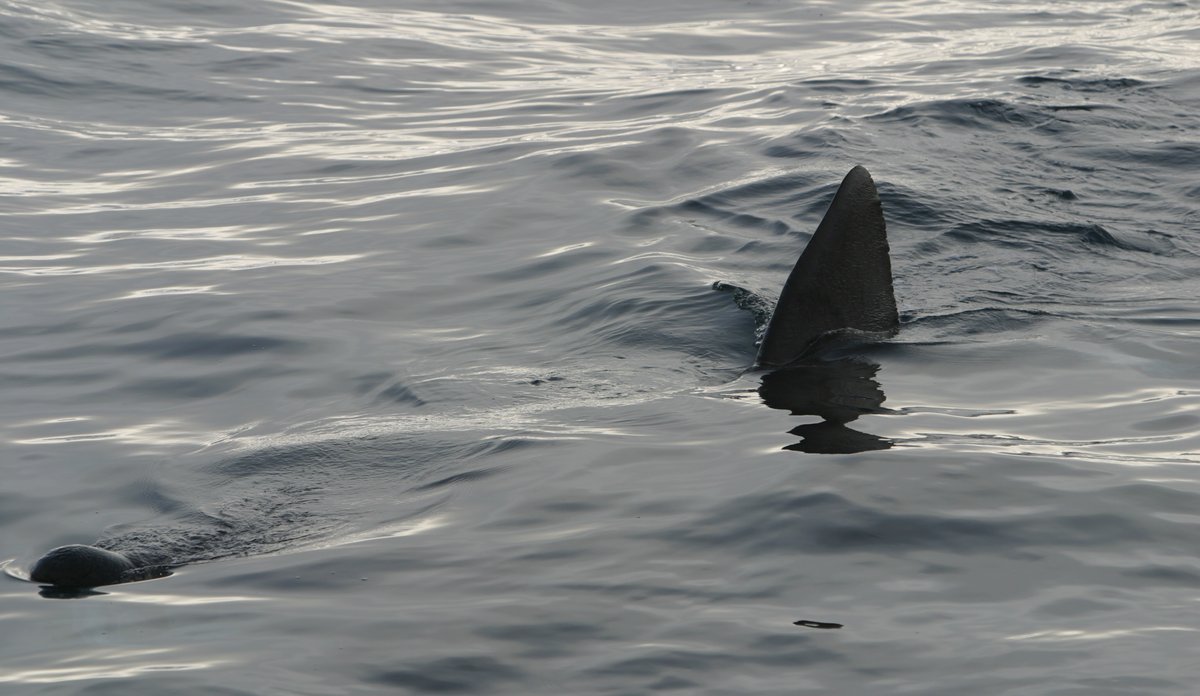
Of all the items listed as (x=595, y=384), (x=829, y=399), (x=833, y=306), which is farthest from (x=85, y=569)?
(x=833, y=306)

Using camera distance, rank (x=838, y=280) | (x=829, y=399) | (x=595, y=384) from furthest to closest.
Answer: (x=595, y=384), (x=838, y=280), (x=829, y=399)

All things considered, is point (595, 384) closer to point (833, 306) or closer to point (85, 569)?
point (833, 306)

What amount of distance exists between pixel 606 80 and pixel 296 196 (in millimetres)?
6021

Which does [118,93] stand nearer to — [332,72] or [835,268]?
[332,72]

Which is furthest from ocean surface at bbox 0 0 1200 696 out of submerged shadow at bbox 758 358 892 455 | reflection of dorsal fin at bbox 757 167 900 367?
reflection of dorsal fin at bbox 757 167 900 367

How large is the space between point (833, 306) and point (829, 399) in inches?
31.1

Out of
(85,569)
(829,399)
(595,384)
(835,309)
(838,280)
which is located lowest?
→ (85,569)

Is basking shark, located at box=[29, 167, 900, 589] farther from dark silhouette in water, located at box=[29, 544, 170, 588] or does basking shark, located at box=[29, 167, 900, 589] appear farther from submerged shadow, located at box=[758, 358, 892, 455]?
dark silhouette in water, located at box=[29, 544, 170, 588]

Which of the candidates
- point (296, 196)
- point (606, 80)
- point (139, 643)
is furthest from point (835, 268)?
point (606, 80)

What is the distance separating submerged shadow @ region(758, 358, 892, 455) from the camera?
6645 millimetres

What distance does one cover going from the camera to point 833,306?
7883 mm

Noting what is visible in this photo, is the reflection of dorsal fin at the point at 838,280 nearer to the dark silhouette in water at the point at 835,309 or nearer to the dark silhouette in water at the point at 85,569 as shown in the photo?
the dark silhouette in water at the point at 835,309

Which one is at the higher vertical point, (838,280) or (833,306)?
(838,280)

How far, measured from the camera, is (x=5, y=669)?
4.91 m
